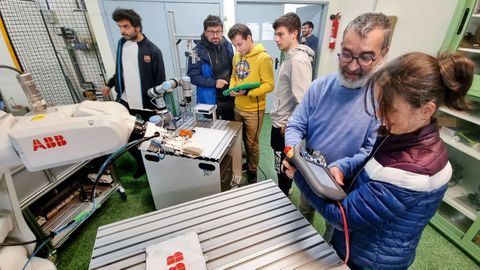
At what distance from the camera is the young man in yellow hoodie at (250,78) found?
1.76 meters

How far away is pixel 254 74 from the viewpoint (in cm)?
182

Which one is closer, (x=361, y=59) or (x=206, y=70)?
(x=361, y=59)

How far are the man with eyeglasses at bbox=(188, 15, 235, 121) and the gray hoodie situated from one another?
710 millimetres

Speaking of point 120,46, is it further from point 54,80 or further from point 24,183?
point 24,183

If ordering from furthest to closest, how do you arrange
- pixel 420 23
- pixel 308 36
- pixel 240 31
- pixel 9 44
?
pixel 308 36, pixel 420 23, pixel 240 31, pixel 9 44

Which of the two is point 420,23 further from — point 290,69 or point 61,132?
point 61,132

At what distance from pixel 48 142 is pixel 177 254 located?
0.48 metres

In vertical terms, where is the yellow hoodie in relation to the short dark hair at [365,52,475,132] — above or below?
below

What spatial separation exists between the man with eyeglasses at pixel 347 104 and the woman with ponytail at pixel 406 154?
0.24 m

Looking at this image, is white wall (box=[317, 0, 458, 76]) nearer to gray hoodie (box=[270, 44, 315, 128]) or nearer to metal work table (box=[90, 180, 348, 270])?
gray hoodie (box=[270, 44, 315, 128])

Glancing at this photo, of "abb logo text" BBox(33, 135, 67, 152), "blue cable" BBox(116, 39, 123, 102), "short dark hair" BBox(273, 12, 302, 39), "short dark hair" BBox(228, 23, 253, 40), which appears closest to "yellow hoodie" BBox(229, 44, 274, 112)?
"short dark hair" BBox(228, 23, 253, 40)

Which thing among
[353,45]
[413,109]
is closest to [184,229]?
[413,109]

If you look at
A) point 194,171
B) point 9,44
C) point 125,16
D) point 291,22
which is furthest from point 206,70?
point 9,44

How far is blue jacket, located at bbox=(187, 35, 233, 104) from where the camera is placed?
204cm
